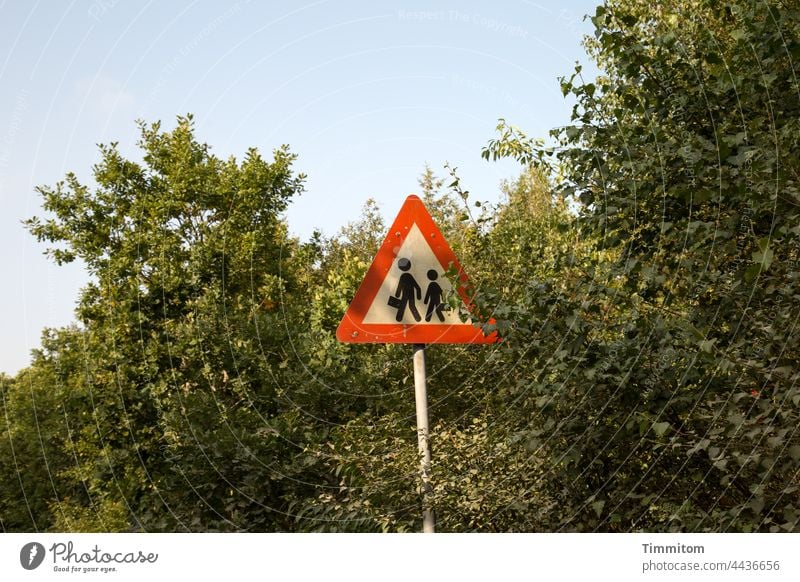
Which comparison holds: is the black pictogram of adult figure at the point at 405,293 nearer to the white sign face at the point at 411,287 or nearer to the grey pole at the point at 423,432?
the white sign face at the point at 411,287

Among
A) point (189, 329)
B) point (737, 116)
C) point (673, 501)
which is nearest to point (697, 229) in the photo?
point (737, 116)

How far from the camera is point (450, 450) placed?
454 cm

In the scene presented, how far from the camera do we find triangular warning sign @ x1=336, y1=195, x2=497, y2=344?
12.7ft

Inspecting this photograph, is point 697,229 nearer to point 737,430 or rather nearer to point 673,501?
point 737,430

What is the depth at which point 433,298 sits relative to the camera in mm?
3869

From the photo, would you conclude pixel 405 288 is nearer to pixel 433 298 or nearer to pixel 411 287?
pixel 411 287

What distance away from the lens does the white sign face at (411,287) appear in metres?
3.88

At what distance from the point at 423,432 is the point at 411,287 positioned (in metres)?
0.69

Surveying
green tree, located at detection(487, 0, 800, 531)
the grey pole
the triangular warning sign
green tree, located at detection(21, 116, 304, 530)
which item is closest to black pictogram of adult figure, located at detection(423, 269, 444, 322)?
the triangular warning sign

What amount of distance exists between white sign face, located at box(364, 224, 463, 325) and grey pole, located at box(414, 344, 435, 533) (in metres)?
0.17

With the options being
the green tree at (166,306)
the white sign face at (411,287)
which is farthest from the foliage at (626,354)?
the green tree at (166,306)

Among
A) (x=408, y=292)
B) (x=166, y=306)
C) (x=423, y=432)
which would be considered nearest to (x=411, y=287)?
(x=408, y=292)

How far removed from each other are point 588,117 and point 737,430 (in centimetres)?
147
